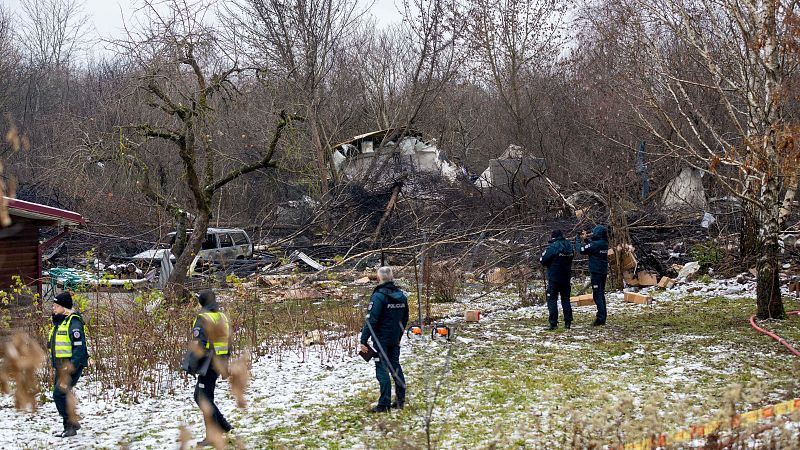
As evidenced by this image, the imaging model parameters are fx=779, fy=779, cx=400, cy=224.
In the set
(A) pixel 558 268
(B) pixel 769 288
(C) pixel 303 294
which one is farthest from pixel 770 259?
(C) pixel 303 294

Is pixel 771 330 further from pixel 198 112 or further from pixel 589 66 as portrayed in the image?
pixel 589 66

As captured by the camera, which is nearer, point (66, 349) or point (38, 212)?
point (66, 349)

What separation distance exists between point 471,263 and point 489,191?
7272 millimetres

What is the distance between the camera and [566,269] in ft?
42.4

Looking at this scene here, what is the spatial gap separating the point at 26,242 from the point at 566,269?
475 inches

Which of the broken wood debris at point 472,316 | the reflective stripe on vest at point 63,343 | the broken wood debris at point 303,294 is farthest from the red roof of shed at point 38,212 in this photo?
the broken wood debris at point 472,316

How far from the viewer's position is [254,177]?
34.4 m

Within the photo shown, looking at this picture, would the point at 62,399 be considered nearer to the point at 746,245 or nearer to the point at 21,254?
the point at 21,254

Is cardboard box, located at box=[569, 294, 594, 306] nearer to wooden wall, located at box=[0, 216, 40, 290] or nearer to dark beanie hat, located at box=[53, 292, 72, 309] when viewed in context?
dark beanie hat, located at box=[53, 292, 72, 309]

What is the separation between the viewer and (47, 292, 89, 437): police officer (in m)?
8.18

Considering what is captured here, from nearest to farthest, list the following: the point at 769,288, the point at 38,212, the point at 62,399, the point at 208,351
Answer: the point at 208,351 < the point at 62,399 < the point at 769,288 < the point at 38,212

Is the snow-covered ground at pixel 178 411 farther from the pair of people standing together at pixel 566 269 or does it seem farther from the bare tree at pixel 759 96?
the bare tree at pixel 759 96

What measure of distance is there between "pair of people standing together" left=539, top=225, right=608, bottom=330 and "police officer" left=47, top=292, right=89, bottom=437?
742cm

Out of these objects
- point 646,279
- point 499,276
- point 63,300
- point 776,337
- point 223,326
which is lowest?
point 776,337
